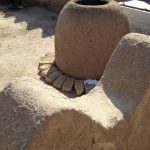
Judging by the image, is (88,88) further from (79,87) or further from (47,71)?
(47,71)

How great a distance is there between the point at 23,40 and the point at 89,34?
2.56 meters

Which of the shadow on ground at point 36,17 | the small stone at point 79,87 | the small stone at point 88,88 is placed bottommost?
the shadow on ground at point 36,17

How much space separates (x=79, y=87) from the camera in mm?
4984

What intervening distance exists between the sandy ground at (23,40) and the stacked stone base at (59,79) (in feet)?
0.59

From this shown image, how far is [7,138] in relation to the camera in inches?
89.9

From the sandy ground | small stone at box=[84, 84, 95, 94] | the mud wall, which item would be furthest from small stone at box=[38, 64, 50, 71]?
the mud wall

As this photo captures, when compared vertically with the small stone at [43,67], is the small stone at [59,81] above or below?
above

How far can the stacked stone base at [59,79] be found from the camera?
4961 millimetres

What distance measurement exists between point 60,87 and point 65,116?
2.81 metres

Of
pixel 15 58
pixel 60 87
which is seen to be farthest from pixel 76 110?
pixel 15 58

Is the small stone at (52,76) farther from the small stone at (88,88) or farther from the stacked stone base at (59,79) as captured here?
the small stone at (88,88)

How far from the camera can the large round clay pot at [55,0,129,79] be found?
16.2ft

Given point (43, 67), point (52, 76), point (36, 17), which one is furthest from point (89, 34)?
point (36, 17)

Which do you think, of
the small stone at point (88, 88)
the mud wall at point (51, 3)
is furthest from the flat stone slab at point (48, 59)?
the mud wall at point (51, 3)
